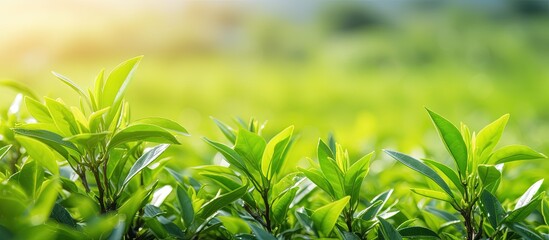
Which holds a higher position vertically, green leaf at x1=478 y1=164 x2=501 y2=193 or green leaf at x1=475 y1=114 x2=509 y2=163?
green leaf at x1=475 y1=114 x2=509 y2=163

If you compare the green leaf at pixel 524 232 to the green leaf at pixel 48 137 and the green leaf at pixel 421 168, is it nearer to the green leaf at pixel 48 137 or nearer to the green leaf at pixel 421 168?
the green leaf at pixel 421 168

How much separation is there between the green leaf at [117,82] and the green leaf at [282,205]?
0.22m

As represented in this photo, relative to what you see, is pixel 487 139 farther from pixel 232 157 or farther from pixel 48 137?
pixel 48 137

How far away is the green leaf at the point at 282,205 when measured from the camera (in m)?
0.75

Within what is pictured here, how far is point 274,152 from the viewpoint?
2.50ft

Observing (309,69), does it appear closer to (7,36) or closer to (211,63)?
(211,63)

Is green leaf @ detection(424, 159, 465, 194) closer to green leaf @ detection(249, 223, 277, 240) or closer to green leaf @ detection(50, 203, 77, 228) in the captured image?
green leaf @ detection(249, 223, 277, 240)

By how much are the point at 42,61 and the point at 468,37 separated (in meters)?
4.49

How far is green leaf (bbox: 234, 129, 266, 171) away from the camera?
29.4 inches

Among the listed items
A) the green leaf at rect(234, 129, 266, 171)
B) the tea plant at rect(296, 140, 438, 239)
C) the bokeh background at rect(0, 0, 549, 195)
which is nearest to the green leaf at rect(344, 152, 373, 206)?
the tea plant at rect(296, 140, 438, 239)

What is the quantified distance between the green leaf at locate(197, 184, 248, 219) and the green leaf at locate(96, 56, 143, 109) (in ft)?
0.49

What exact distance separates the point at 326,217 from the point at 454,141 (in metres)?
0.18

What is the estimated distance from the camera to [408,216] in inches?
34.3

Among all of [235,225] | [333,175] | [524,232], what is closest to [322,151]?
[333,175]
